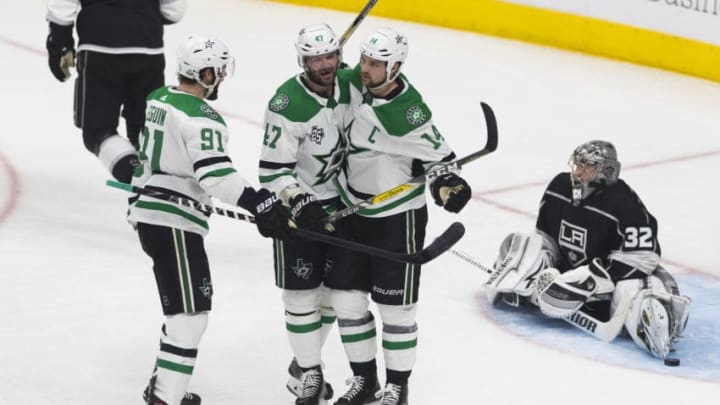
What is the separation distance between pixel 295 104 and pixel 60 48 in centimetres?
192

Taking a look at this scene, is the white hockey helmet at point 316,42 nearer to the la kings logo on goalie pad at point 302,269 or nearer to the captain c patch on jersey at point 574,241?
the la kings logo on goalie pad at point 302,269

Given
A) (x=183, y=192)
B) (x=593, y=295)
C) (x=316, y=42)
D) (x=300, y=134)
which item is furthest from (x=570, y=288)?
(x=183, y=192)

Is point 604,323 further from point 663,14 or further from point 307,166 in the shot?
point 663,14

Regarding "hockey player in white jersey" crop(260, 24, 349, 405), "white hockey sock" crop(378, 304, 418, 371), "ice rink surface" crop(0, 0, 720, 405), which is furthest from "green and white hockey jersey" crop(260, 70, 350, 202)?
"ice rink surface" crop(0, 0, 720, 405)

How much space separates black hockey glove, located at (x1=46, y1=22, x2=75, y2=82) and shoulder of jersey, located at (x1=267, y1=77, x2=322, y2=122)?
72.2 inches

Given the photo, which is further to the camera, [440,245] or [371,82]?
[371,82]

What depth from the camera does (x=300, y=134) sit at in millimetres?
4352

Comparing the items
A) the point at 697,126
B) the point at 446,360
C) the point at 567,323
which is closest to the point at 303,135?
the point at 446,360

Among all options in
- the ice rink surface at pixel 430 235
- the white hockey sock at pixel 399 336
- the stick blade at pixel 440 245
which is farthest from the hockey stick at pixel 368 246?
the ice rink surface at pixel 430 235

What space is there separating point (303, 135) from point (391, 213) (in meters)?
0.35

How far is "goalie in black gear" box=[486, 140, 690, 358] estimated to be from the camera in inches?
202

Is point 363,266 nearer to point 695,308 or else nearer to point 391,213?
point 391,213

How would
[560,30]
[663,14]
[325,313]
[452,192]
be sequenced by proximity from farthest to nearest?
[560,30]
[663,14]
[325,313]
[452,192]

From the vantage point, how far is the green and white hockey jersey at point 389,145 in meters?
4.37
